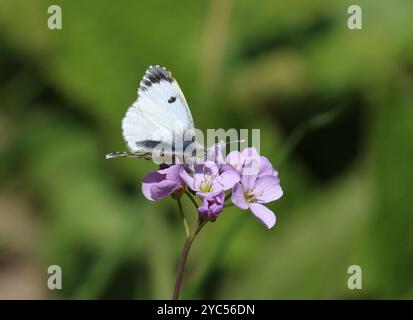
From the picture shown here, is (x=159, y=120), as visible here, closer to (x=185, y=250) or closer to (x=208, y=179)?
(x=208, y=179)

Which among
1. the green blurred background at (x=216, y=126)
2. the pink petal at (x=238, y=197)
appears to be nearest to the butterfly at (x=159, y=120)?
the pink petal at (x=238, y=197)

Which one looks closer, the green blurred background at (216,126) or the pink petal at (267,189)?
the pink petal at (267,189)

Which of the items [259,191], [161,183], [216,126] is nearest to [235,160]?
[259,191]

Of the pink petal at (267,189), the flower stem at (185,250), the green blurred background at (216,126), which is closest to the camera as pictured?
the flower stem at (185,250)

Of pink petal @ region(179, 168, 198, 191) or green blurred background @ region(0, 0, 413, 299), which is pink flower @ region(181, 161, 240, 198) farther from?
green blurred background @ region(0, 0, 413, 299)

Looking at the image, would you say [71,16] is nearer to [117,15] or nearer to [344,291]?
[117,15]

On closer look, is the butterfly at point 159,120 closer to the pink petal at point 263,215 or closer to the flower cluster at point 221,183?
the flower cluster at point 221,183
